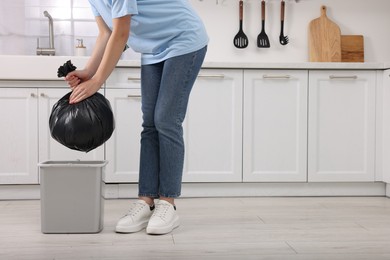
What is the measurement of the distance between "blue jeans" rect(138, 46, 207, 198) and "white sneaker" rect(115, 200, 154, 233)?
5 cm

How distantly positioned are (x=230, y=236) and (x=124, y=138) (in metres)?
1.21

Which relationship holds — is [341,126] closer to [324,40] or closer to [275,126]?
[275,126]

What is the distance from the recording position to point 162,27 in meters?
1.97

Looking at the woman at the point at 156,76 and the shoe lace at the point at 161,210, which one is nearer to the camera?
the woman at the point at 156,76

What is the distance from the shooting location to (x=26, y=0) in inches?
139

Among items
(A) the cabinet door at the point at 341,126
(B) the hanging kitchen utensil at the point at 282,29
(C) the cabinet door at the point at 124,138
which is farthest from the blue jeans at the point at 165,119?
(B) the hanging kitchen utensil at the point at 282,29

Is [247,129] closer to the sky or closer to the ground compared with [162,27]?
closer to the ground

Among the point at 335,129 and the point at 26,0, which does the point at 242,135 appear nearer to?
the point at 335,129

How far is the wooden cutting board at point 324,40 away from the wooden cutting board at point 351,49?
0.06 meters

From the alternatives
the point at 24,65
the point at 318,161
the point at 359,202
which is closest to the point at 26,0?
the point at 24,65

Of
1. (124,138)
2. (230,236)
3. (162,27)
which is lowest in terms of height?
(230,236)

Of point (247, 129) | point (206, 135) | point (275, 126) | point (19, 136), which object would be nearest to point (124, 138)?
point (206, 135)

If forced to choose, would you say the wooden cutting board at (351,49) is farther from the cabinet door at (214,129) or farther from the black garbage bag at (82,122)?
the black garbage bag at (82,122)

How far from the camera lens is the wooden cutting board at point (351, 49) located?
3643mm
